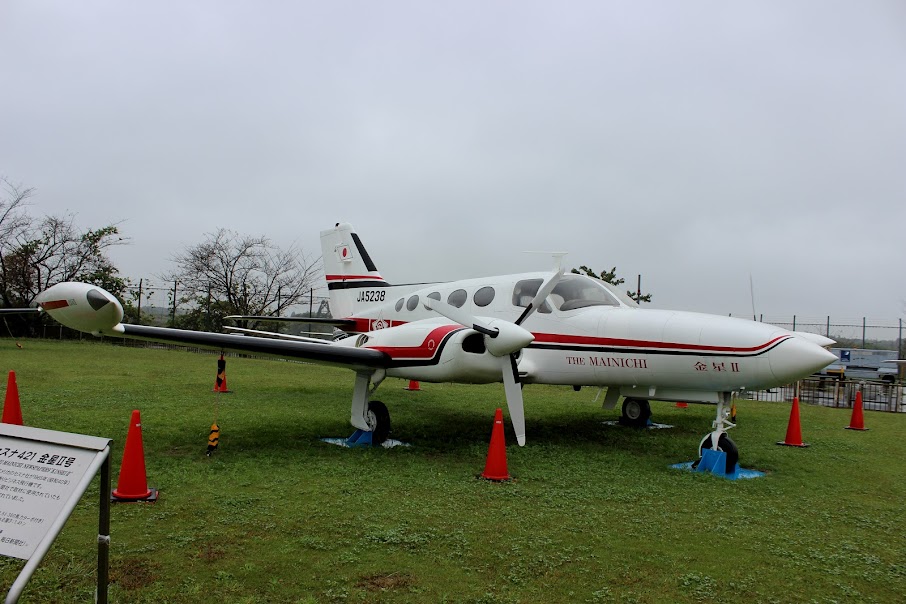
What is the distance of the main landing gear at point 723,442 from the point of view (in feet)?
23.5

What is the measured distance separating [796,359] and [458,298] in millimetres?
5137

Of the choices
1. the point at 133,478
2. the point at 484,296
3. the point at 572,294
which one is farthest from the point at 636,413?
the point at 133,478

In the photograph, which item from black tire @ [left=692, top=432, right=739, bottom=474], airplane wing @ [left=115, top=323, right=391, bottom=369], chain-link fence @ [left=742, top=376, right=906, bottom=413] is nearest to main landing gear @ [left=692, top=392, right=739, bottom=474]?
black tire @ [left=692, top=432, right=739, bottom=474]

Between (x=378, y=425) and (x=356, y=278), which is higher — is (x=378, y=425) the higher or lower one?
the lower one

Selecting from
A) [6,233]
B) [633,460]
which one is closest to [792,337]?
[633,460]

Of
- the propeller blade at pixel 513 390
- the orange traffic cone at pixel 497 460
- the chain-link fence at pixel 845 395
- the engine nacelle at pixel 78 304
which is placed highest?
the engine nacelle at pixel 78 304

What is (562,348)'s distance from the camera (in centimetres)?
871

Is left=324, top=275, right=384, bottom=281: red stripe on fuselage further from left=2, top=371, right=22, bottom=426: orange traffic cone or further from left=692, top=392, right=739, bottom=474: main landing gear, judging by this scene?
left=692, top=392, right=739, bottom=474: main landing gear

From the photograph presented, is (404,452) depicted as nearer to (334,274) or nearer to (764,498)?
(764,498)

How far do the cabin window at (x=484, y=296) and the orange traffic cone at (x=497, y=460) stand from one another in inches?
129

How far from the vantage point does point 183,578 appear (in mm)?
3768

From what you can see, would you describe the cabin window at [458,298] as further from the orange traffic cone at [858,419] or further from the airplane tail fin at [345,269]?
the orange traffic cone at [858,419]

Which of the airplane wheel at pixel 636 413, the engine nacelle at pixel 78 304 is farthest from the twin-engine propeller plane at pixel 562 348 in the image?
the engine nacelle at pixel 78 304

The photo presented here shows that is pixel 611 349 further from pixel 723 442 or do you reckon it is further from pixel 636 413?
pixel 636 413
